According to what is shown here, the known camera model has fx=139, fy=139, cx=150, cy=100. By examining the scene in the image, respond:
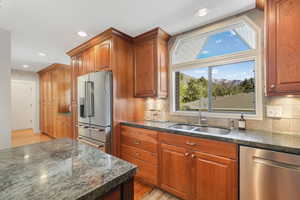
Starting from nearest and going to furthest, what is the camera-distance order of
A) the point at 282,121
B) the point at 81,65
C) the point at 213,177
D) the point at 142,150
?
1. the point at 213,177
2. the point at 282,121
3. the point at 142,150
4. the point at 81,65

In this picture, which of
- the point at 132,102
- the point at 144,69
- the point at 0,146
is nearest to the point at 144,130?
the point at 132,102

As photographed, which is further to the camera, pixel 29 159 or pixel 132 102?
pixel 132 102

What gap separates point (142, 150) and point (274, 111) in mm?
1784

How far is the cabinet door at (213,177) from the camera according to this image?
1.40 metres

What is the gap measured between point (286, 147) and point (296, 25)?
44.3 inches

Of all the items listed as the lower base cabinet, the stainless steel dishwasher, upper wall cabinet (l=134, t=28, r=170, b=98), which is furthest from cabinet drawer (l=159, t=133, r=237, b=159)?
upper wall cabinet (l=134, t=28, r=170, b=98)

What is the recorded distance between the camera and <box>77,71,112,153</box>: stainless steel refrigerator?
2.29 meters

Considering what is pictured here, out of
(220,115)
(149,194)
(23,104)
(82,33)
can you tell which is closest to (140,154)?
(149,194)

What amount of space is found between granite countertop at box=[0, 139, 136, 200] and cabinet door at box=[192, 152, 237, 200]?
1079mm

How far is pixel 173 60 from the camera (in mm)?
2551

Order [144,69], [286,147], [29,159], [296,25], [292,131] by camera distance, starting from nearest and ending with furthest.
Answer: [29,159], [286,147], [296,25], [292,131], [144,69]

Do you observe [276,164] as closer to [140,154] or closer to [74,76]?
[140,154]

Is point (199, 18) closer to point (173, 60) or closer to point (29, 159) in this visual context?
point (173, 60)

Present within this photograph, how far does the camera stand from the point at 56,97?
15.4 ft
